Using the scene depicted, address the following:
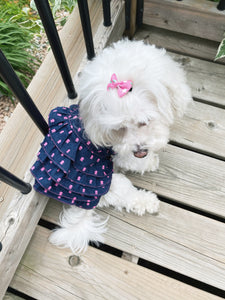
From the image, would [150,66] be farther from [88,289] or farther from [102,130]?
[88,289]

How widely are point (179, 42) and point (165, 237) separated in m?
1.03

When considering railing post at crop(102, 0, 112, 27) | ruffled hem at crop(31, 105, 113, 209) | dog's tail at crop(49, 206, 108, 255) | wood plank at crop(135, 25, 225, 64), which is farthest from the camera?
wood plank at crop(135, 25, 225, 64)

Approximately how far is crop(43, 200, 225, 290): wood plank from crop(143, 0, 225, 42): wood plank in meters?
0.90

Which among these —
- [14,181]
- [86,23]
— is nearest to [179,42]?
[86,23]

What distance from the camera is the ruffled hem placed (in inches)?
32.7

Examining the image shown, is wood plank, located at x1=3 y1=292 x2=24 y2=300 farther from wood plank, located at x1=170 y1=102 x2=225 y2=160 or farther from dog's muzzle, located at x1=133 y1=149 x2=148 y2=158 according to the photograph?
wood plank, located at x1=170 y1=102 x2=225 y2=160

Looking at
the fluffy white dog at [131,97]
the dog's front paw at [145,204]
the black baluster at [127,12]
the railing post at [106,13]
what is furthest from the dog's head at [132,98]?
the black baluster at [127,12]

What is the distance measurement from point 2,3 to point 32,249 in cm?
164

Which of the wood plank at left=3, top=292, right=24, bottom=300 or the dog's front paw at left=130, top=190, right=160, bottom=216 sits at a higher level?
the dog's front paw at left=130, top=190, right=160, bottom=216

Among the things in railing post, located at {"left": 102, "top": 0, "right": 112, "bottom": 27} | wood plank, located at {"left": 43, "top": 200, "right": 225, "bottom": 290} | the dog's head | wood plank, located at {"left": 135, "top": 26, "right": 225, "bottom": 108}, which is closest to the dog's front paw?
wood plank, located at {"left": 43, "top": 200, "right": 225, "bottom": 290}

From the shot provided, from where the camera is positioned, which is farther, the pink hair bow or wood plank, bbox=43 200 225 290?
wood plank, bbox=43 200 225 290

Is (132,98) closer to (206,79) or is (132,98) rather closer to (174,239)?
(174,239)

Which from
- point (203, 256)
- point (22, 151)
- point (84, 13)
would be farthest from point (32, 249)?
point (84, 13)

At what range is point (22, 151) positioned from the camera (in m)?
0.95
